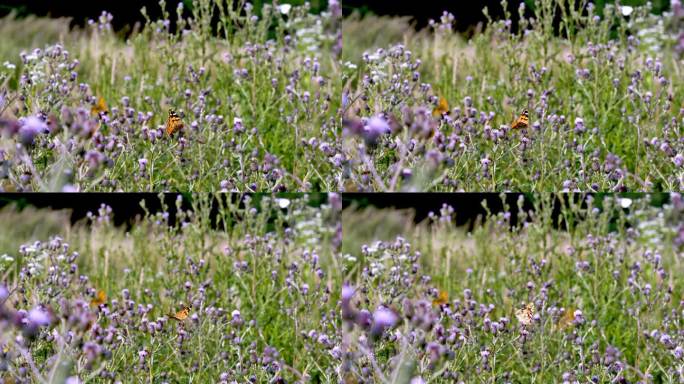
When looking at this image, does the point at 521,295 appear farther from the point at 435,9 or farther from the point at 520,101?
the point at 435,9

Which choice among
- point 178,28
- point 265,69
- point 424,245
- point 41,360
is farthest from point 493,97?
point 41,360

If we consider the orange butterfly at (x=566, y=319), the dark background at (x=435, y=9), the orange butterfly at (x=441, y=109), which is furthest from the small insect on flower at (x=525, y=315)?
the dark background at (x=435, y=9)

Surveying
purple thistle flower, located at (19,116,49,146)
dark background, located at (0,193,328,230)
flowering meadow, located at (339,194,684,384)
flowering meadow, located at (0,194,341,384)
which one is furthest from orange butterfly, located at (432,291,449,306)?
purple thistle flower, located at (19,116,49,146)

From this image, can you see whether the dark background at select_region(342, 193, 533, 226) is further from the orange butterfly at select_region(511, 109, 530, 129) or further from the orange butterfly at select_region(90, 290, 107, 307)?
the orange butterfly at select_region(90, 290, 107, 307)

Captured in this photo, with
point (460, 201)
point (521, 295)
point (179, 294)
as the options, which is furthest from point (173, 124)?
point (521, 295)

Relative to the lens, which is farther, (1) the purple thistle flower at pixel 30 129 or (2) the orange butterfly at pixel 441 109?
(2) the orange butterfly at pixel 441 109

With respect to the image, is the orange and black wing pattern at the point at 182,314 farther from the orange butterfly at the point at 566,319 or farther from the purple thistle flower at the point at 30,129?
the orange butterfly at the point at 566,319
